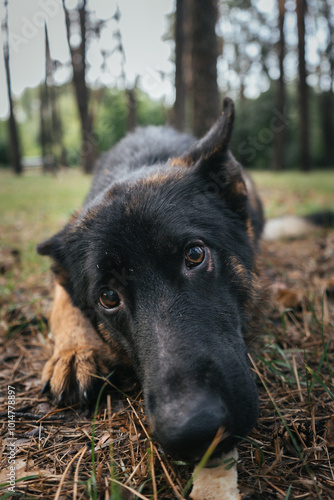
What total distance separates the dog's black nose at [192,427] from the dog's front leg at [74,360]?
1112mm

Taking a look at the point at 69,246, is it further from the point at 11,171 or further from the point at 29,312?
the point at 11,171

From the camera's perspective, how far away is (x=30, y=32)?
4.11m

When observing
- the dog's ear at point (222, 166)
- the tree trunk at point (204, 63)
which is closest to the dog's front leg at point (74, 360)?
the dog's ear at point (222, 166)

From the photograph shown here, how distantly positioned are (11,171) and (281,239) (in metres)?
6.32

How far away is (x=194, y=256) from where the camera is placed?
220 centimetres

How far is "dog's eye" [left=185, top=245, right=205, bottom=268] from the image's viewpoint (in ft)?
7.14

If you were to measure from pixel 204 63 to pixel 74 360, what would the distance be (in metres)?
5.83

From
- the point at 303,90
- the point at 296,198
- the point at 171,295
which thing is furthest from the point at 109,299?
the point at 303,90

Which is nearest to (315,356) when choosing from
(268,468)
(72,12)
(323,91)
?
(268,468)

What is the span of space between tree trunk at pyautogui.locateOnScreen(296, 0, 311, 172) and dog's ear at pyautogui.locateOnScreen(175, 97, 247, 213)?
51.5 feet

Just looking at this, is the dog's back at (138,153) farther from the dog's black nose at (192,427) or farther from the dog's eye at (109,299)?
the dog's black nose at (192,427)

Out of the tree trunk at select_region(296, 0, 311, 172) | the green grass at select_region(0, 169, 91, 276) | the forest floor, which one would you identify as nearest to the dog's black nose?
the forest floor

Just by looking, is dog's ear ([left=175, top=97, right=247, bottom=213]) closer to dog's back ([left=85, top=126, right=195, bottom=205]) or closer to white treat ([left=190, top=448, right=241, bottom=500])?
dog's back ([left=85, top=126, right=195, bottom=205])

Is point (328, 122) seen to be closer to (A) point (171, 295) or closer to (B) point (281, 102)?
(B) point (281, 102)
